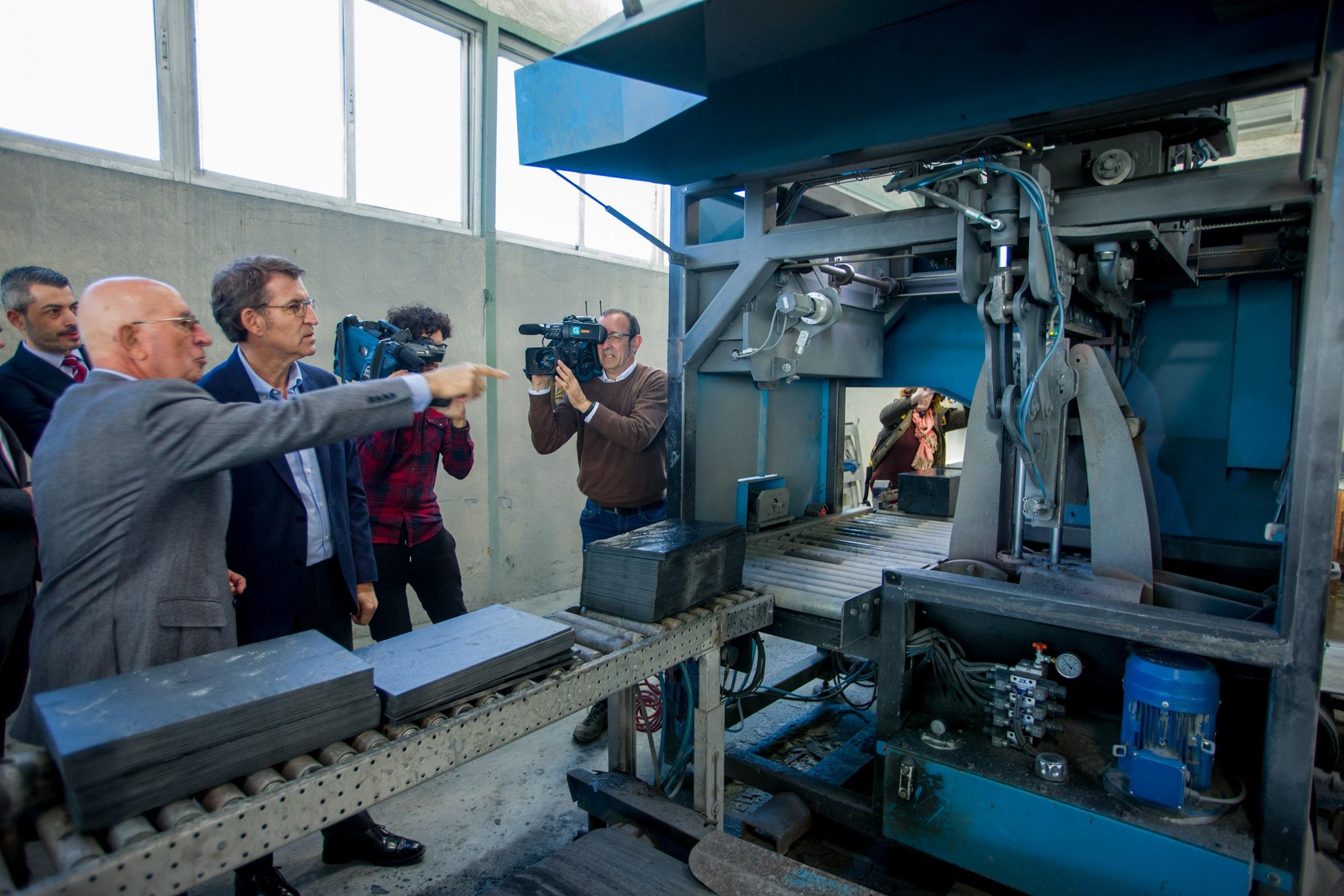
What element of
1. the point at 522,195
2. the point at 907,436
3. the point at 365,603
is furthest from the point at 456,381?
the point at 907,436

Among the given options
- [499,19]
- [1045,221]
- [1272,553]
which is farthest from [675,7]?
[499,19]

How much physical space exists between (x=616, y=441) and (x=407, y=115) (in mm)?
2509

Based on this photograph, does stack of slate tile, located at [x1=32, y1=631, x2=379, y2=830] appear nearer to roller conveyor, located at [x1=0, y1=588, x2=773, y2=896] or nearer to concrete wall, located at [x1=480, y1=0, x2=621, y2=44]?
roller conveyor, located at [x1=0, y1=588, x2=773, y2=896]

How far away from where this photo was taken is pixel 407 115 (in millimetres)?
4082

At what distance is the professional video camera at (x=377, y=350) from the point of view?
93.2 inches

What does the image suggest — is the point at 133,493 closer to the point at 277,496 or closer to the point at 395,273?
the point at 277,496

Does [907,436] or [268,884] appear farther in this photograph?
[907,436]

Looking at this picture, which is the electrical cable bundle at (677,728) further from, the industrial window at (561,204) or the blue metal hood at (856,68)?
the industrial window at (561,204)

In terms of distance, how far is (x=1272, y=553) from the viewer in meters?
2.36

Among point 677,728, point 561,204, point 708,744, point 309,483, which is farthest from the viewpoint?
point 561,204

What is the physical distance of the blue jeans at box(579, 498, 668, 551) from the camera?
303cm

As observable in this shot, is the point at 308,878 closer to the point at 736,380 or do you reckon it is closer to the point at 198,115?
the point at 736,380

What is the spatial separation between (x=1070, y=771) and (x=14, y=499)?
8.96ft

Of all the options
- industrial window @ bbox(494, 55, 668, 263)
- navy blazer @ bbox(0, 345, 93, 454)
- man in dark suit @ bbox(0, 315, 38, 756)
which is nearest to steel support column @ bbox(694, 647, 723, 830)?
man in dark suit @ bbox(0, 315, 38, 756)
